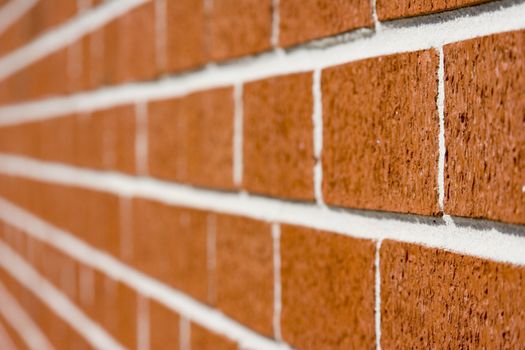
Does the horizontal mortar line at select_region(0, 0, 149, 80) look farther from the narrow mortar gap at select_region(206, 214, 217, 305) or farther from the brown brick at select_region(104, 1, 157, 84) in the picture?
the narrow mortar gap at select_region(206, 214, 217, 305)

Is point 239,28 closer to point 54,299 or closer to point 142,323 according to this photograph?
point 142,323

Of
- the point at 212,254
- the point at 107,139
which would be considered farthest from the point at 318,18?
the point at 107,139

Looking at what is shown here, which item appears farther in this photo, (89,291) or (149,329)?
(89,291)

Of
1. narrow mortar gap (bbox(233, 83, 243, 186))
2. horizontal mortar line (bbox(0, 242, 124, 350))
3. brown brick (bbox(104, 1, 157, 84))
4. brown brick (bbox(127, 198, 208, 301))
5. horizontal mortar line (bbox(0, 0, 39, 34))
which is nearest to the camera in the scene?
narrow mortar gap (bbox(233, 83, 243, 186))

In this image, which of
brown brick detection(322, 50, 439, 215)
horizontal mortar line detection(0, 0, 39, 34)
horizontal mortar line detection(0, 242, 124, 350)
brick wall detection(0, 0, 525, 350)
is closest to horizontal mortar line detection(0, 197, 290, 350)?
brick wall detection(0, 0, 525, 350)

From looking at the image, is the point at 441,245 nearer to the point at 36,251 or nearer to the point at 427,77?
the point at 427,77

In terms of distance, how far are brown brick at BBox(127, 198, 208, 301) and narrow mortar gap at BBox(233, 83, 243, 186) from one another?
0.37 feet

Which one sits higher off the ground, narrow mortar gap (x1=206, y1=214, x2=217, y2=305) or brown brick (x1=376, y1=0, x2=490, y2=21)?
brown brick (x1=376, y1=0, x2=490, y2=21)

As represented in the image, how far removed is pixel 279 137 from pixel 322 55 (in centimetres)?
11

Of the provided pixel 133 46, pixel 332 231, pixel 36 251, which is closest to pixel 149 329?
pixel 133 46

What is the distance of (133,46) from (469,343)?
31.1 inches

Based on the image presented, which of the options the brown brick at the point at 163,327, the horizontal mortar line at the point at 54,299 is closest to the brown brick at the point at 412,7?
the brown brick at the point at 163,327

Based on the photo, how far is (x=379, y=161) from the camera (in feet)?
1.91

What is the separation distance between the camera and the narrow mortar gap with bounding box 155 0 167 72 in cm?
101
